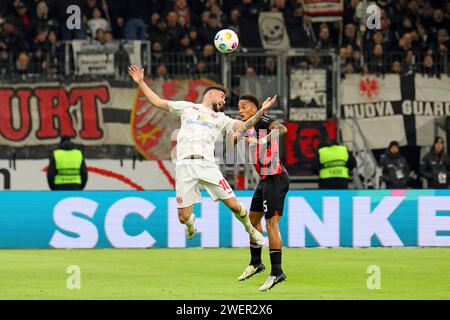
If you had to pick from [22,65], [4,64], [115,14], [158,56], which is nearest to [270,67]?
[158,56]

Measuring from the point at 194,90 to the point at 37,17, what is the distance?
4133 mm

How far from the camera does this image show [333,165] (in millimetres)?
21062

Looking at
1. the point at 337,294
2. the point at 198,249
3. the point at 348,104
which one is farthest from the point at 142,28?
the point at 337,294

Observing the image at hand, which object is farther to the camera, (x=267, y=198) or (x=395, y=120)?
(x=395, y=120)

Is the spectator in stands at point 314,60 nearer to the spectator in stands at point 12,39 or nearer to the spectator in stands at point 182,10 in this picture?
the spectator in stands at point 182,10

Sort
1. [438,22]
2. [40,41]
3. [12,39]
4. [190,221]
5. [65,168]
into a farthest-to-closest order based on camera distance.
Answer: [438,22] < [12,39] < [40,41] < [65,168] < [190,221]

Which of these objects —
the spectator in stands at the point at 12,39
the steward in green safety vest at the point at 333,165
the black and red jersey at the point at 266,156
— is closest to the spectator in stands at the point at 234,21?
the spectator in stands at the point at 12,39

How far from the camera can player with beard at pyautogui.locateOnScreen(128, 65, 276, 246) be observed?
13.6 m

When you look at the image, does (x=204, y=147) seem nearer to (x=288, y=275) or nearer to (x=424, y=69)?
(x=288, y=275)

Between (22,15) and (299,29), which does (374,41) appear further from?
(22,15)

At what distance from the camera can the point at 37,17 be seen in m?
24.6

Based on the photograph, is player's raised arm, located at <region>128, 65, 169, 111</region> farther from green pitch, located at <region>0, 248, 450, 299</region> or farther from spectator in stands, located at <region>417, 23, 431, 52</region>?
spectator in stands, located at <region>417, 23, 431, 52</region>

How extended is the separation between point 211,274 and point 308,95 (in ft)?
31.3

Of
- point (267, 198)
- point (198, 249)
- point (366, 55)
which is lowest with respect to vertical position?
point (198, 249)
